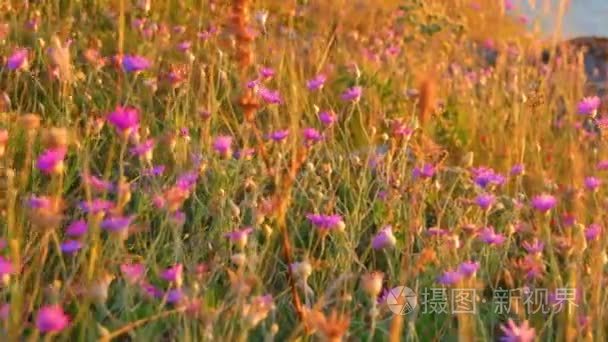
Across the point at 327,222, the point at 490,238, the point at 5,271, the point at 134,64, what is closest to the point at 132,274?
the point at 5,271

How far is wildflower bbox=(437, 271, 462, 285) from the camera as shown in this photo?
1.42m

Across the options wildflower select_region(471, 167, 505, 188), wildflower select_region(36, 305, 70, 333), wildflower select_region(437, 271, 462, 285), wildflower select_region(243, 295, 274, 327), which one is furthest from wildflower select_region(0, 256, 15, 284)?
wildflower select_region(471, 167, 505, 188)

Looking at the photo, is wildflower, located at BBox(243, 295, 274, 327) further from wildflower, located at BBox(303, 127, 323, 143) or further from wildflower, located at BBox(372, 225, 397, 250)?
wildflower, located at BBox(303, 127, 323, 143)

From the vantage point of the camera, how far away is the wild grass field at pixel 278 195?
1383 millimetres

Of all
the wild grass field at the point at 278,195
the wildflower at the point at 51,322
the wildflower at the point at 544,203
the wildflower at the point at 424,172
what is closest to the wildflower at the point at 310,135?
the wild grass field at the point at 278,195

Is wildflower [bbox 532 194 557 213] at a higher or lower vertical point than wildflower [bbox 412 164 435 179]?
higher

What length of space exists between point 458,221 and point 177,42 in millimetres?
1327

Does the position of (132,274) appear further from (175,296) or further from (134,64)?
(134,64)

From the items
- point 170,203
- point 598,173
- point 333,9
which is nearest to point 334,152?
point 598,173

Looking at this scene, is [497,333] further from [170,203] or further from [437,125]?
[437,125]

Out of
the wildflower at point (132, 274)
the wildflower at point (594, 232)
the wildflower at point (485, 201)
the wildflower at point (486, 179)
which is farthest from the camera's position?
the wildflower at point (486, 179)

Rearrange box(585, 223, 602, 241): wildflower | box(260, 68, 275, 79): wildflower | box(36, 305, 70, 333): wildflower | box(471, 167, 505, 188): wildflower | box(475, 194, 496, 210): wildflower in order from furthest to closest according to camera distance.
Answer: box(260, 68, 275, 79): wildflower → box(471, 167, 505, 188): wildflower → box(475, 194, 496, 210): wildflower → box(585, 223, 602, 241): wildflower → box(36, 305, 70, 333): wildflower

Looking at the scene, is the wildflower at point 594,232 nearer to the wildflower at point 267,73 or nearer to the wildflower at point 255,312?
the wildflower at point 255,312

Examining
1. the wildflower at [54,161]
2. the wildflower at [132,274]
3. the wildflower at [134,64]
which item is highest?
the wildflower at [54,161]
